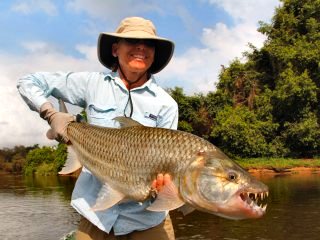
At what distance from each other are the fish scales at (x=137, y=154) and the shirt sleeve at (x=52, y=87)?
0.41 m

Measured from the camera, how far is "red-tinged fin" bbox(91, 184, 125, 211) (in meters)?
3.54

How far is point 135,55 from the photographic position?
12.9 feet

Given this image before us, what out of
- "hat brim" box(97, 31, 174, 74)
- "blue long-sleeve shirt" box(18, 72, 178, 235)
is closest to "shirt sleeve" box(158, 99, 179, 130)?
"blue long-sleeve shirt" box(18, 72, 178, 235)

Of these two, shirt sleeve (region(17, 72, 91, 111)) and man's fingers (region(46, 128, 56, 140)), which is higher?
shirt sleeve (region(17, 72, 91, 111))

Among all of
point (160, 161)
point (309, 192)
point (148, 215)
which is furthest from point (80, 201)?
point (309, 192)

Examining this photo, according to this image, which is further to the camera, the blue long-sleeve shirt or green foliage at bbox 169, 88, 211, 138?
green foliage at bbox 169, 88, 211, 138

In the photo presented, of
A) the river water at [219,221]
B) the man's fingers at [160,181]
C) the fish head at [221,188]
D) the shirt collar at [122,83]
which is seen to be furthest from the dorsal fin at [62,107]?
the river water at [219,221]

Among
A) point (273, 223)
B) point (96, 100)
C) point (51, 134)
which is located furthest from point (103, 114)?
point (273, 223)

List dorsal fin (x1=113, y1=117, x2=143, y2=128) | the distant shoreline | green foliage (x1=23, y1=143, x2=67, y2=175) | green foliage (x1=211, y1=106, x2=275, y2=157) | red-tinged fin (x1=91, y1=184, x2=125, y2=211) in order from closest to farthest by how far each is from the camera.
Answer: red-tinged fin (x1=91, y1=184, x2=125, y2=211) < dorsal fin (x1=113, y1=117, x2=143, y2=128) < the distant shoreline < green foliage (x1=211, y1=106, x2=275, y2=157) < green foliage (x1=23, y1=143, x2=67, y2=175)

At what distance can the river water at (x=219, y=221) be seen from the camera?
16.1 metres

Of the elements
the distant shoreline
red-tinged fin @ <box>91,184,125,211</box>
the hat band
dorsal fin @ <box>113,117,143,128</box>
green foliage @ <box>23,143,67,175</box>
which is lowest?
green foliage @ <box>23,143,67,175</box>

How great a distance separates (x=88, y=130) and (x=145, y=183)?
0.72m

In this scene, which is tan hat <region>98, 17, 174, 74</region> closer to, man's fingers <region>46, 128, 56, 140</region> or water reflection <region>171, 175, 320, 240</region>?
man's fingers <region>46, 128, 56, 140</region>

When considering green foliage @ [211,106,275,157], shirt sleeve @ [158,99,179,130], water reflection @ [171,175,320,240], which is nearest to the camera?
shirt sleeve @ [158,99,179,130]
